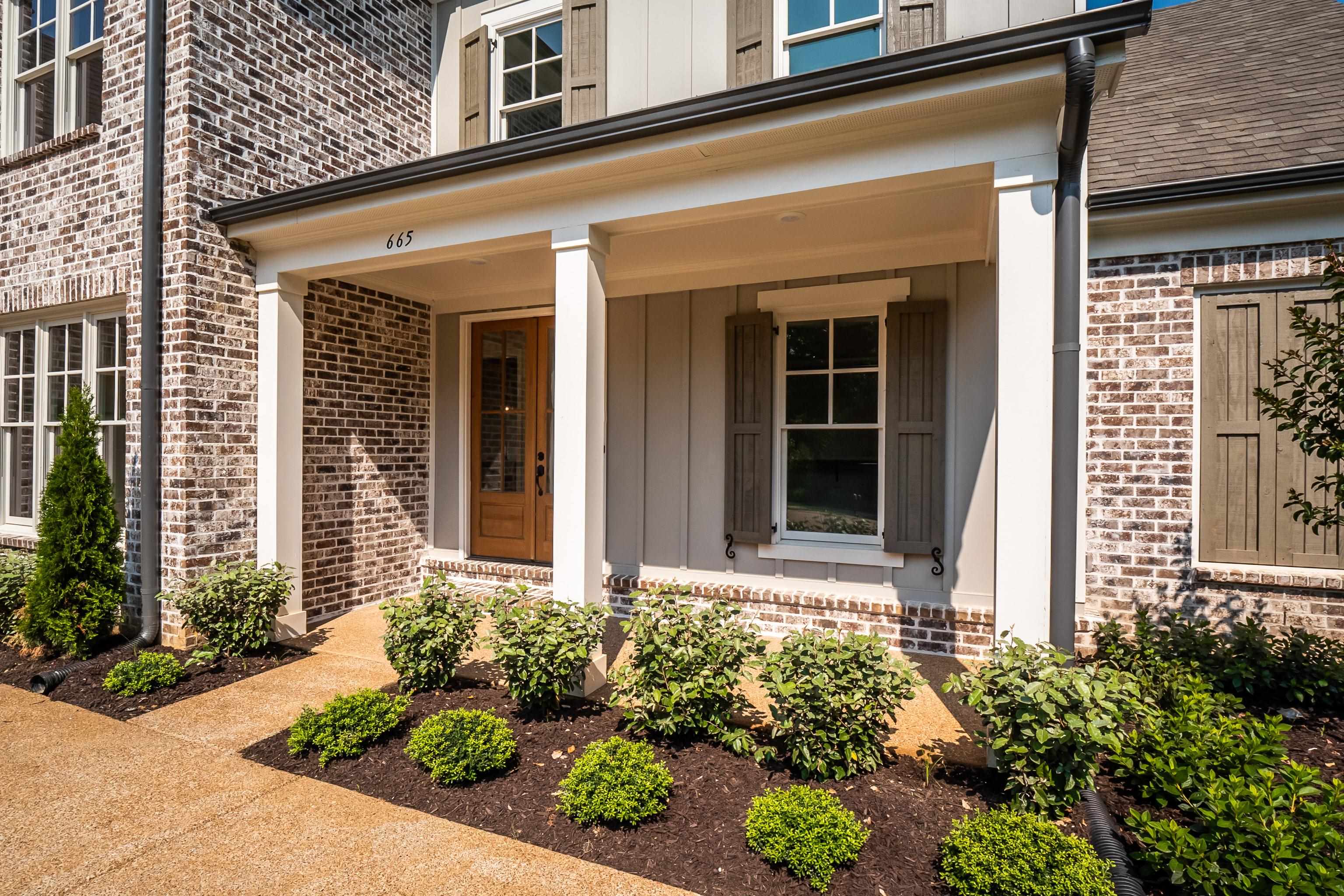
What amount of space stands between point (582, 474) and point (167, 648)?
132 inches

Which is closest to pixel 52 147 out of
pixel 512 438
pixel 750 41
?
pixel 512 438

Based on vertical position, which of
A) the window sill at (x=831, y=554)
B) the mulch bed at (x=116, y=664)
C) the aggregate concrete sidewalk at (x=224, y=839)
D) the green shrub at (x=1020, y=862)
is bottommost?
the aggregate concrete sidewalk at (x=224, y=839)

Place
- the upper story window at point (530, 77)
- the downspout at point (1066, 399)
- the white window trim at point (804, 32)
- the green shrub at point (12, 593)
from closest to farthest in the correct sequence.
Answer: the downspout at point (1066, 399) → the white window trim at point (804, 32) → the green shrub at point (12, 593) → the upper story window at point (530, 77)

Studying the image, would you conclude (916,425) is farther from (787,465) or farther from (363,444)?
(363,444)

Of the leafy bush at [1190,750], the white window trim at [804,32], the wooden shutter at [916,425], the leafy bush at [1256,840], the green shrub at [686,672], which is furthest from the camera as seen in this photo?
the wooden shutter at [916,425]

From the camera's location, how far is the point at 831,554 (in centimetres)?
486

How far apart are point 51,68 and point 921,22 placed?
22.5ft

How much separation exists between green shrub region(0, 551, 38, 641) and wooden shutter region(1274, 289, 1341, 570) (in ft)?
27.3

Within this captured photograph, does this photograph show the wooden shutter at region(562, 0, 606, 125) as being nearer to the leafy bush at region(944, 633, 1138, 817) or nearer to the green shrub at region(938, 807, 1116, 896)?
the leafy bush at region(944, 633, 1138, 817)

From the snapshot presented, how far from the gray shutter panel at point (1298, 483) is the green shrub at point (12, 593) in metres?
8.34

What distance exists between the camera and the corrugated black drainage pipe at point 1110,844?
6.99 feet

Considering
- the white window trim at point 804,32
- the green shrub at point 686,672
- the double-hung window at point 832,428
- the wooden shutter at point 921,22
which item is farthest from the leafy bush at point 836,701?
the white window trim at point 804,32

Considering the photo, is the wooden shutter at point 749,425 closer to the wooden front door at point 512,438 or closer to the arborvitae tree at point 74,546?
the wooden front door at point 512,438

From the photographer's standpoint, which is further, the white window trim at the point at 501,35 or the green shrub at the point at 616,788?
the white window trim at the point at 501,35
